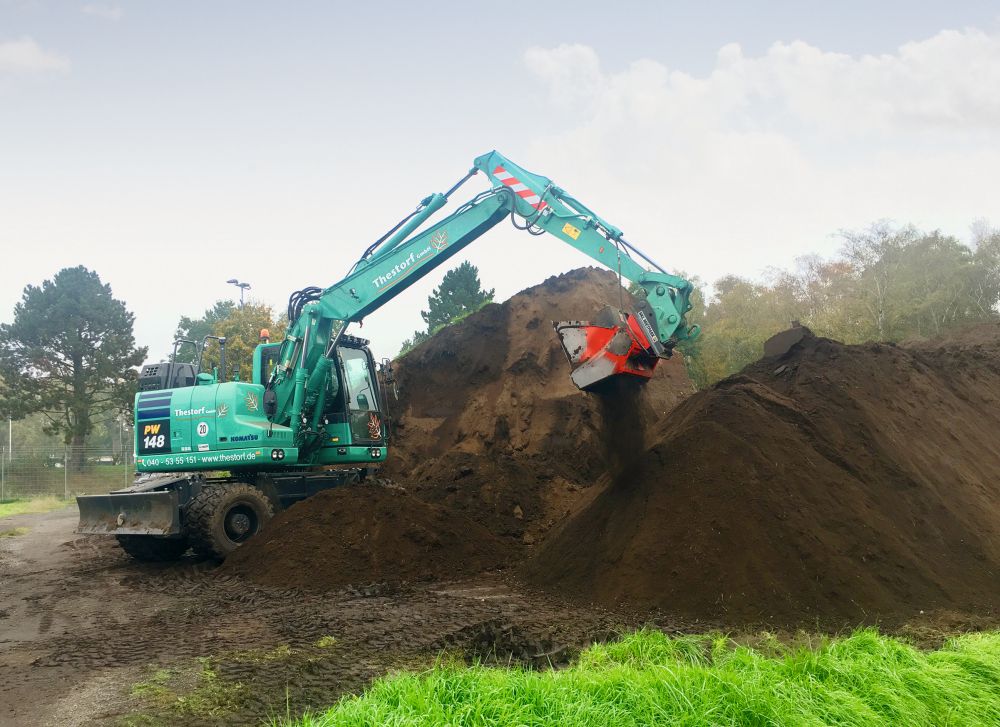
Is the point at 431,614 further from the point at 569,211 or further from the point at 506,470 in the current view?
the point at 506,470

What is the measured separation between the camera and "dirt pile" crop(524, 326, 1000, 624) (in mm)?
6801

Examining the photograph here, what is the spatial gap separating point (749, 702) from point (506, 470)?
31.5ft

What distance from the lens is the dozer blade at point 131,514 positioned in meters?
10.0

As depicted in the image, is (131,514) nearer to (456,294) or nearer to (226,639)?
(226,639)

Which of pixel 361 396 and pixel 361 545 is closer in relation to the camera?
pixel 361 545

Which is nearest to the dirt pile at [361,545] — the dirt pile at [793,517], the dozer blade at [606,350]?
the dirt pile at [793,517]

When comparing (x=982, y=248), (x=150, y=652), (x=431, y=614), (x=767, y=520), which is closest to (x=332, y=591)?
(x=431, y=614)

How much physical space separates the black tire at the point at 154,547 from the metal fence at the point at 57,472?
57.5 feet

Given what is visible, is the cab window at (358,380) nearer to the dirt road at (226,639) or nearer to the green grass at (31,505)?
the dirt road at (226,639)

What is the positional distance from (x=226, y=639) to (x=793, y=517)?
211 inches

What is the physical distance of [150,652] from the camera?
20.3 feet

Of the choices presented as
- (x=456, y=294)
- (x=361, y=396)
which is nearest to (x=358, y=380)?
(x=361, y=396)

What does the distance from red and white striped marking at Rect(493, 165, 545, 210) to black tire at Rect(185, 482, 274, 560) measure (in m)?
5.40

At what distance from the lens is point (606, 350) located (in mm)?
7852
